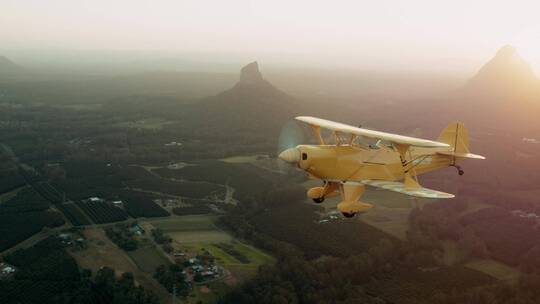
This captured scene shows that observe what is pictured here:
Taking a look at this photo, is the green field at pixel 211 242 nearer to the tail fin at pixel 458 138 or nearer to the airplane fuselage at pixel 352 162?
the tail fin at pixel 458 138

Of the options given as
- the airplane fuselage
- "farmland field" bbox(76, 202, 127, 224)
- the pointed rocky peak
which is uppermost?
the airplane fuselage

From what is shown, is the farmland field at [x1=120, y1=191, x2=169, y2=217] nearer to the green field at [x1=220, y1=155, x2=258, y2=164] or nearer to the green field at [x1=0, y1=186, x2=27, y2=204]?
the green field at [x1=0, y1=186, x2=27, y2=204]

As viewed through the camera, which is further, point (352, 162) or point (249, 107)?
point (249, 107)

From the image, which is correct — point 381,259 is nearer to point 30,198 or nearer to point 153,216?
point 153,216

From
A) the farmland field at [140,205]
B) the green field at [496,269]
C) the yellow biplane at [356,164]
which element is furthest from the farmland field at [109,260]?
the green field at [496,269]

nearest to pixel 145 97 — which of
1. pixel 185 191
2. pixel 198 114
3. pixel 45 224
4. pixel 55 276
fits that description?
pixel 198 114

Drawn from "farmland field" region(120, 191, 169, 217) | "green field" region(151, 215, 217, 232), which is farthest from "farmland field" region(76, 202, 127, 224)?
"green field" region(151, 215, 217, 232)

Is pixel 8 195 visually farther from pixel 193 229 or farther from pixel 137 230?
pixel 193 229

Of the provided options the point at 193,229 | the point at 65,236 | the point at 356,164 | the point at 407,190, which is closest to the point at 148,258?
the point at 193,229
